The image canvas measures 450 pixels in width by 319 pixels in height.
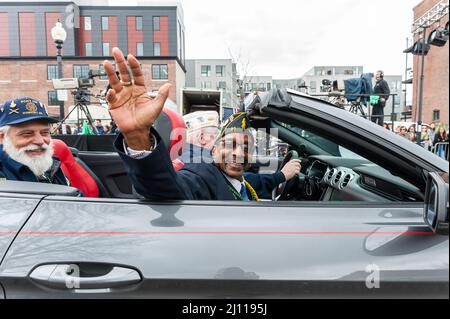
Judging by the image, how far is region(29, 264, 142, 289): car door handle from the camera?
105cm

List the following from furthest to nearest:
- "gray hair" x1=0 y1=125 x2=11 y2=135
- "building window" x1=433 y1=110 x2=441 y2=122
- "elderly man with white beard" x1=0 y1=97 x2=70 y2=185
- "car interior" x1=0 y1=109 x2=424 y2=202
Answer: "building window" x1=433 y1=110 x2=441 y2=122 < "gray hair" x1=0 y1=125 x2=11 y2=135 < "elderly man with white beard" x1=0 y1=97 x2=70 y2=185 < "car interior" x1=0 y1=109 x2=424 y2=202

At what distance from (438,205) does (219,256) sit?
65 centimetres

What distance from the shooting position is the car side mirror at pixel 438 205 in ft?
3.22

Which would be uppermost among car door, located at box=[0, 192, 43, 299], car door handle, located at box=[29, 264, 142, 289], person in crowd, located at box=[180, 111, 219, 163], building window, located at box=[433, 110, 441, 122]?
building window, located at box=[433, 110, 441, 122]

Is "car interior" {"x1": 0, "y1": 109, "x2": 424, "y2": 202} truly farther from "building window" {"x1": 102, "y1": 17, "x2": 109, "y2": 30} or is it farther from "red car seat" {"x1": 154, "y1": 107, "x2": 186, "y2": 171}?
"building window" {"x1": 102, "y1": 17, "x2": 109, "y2": 30}

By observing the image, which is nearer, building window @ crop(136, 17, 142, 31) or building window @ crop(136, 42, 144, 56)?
building window @ crop(136, 17, 142, 31)

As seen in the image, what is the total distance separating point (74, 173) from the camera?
232 centimetres

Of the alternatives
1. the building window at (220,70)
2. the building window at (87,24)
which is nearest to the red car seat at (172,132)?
the building window at (87,24)

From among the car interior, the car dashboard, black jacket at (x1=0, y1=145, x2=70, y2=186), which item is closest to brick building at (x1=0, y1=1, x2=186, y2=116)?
the car interior

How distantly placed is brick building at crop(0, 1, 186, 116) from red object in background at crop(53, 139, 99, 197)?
3355cm

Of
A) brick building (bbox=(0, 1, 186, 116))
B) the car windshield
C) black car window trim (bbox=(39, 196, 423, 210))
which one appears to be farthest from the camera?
brick building (bbox=(0, 1, 186, 116))
